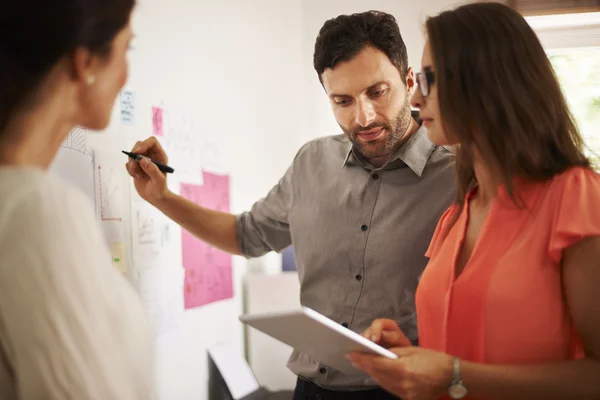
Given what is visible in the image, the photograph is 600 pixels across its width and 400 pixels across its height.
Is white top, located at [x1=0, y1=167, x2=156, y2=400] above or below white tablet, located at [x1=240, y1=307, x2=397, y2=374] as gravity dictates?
above

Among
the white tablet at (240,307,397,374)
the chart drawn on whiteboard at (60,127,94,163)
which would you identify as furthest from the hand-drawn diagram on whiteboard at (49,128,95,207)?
the white tablet at (240,307,397,374)

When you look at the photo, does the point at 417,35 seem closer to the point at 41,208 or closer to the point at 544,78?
the point at 544,78

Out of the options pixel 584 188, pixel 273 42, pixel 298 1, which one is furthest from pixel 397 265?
pixel 298 1

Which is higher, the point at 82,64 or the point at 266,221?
the point at 82,64

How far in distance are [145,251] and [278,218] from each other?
40cm

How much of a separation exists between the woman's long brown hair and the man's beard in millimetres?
456

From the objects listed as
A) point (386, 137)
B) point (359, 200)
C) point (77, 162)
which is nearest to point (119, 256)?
point (77, 162)

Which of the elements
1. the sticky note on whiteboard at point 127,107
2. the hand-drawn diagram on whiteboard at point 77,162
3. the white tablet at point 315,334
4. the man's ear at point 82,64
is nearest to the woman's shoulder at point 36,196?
the man's ear at point 82,64

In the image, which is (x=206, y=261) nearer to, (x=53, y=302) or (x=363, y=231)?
(x=363, y=231)

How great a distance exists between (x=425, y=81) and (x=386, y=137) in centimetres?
40

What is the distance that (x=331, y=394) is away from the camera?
1.51m

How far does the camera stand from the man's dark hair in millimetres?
1588

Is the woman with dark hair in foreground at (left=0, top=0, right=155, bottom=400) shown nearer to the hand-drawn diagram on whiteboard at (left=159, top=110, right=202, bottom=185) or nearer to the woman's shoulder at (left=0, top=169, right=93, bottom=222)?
the woman's shoulder at (left=0, top=169, right=93, bottom=222)

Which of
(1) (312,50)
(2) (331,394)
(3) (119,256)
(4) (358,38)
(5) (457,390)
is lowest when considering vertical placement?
(2) (331,394)
